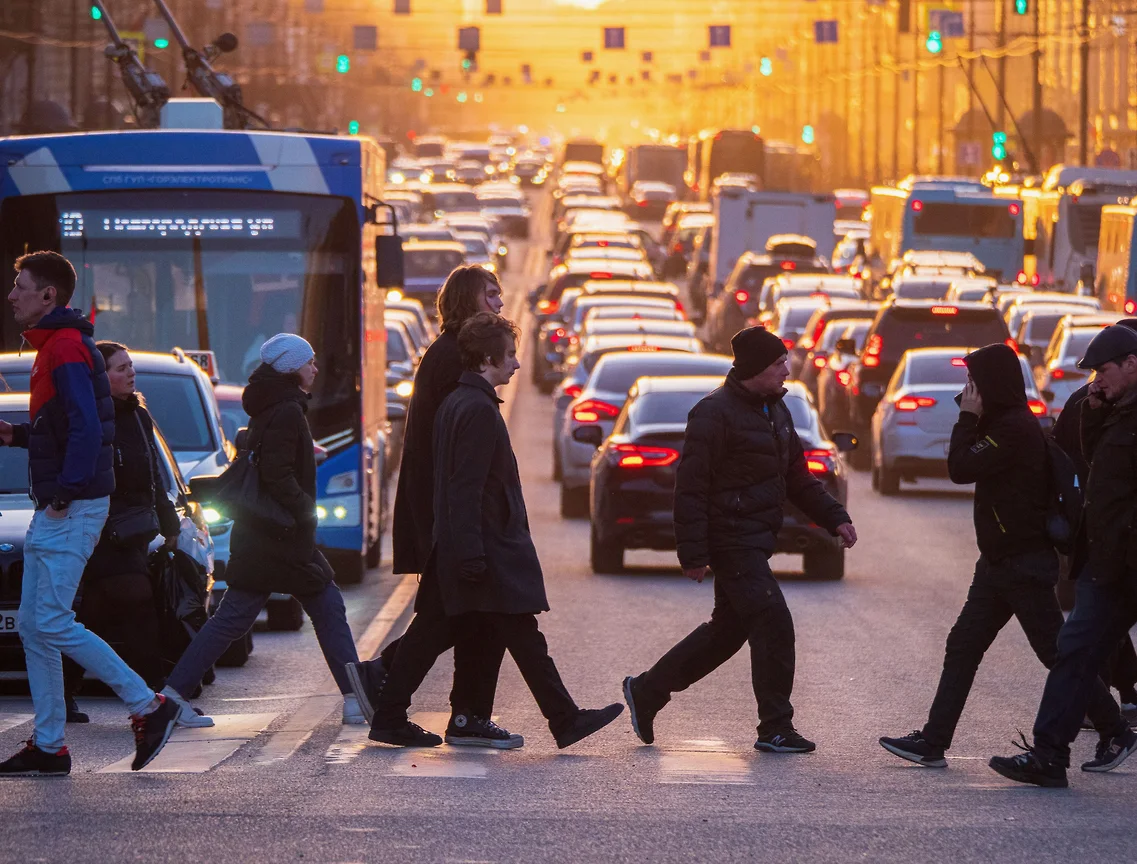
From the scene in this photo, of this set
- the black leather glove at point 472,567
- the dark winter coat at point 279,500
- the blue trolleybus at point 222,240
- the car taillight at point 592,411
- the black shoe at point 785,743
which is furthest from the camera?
the car taillight at point 592,411

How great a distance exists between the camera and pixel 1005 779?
9.01 meters

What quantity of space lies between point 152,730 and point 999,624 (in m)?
3.02

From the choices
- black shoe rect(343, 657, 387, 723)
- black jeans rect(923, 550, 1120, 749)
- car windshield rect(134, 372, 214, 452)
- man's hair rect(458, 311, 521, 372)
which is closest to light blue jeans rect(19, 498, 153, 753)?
black shoe rect(343, 657, 387, 723)

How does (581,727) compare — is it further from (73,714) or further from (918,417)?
(918,417)

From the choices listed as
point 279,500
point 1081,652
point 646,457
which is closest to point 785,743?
point 1081,652

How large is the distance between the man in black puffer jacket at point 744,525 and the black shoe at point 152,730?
191 cm

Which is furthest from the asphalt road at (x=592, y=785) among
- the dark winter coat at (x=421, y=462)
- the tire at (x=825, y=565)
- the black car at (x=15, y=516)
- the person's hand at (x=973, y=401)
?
the tire at (x=825, y=565)

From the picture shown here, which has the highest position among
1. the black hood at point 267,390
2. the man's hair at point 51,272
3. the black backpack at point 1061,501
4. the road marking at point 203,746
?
the man's hair at point 51,272

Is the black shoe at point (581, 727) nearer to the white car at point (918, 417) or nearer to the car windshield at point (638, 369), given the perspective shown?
the car windshield at point (638, 369)

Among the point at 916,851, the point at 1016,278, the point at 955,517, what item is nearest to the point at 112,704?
the point at 916,851

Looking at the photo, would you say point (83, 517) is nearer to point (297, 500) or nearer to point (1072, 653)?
point (297, 500)

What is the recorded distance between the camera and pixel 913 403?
85.1 feet

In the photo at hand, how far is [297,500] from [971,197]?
46.2m

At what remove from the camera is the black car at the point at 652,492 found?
58.5 feet
